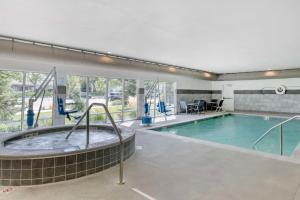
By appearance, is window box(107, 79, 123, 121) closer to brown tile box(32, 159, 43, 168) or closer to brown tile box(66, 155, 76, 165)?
brown tile box(66, 155, 76, 165)

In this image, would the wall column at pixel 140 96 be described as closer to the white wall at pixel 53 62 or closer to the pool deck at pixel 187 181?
the white wall at pixel 53 62

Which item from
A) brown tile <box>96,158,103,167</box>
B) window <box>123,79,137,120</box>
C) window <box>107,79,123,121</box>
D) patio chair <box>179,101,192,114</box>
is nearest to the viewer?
brown tile <box>96,158,103,167</box>

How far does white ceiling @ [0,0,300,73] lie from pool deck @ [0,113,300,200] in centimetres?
243

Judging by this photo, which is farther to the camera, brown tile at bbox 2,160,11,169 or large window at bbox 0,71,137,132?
large window at bbox 0,71,137,132

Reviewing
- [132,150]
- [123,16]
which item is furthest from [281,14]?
[132,150]

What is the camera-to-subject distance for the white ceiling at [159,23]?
2943 millimetres

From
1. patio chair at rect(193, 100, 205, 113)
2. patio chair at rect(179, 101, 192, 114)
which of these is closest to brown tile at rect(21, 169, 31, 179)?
patio chair at rect(179, 101, 192, 114)

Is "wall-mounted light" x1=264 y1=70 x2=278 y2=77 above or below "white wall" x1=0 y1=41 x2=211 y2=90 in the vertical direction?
above

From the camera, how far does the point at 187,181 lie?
8.07 feet

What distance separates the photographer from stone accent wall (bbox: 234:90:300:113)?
1042 cm

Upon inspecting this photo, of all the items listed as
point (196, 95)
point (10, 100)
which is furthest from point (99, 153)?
point (196, 95)

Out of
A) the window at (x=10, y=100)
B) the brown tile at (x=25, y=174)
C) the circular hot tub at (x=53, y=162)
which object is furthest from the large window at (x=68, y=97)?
the brown tile at (x=25, y=174)

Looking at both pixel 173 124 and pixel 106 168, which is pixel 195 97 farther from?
pixel 106 168

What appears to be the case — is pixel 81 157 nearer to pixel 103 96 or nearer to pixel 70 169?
pixel 70 169
